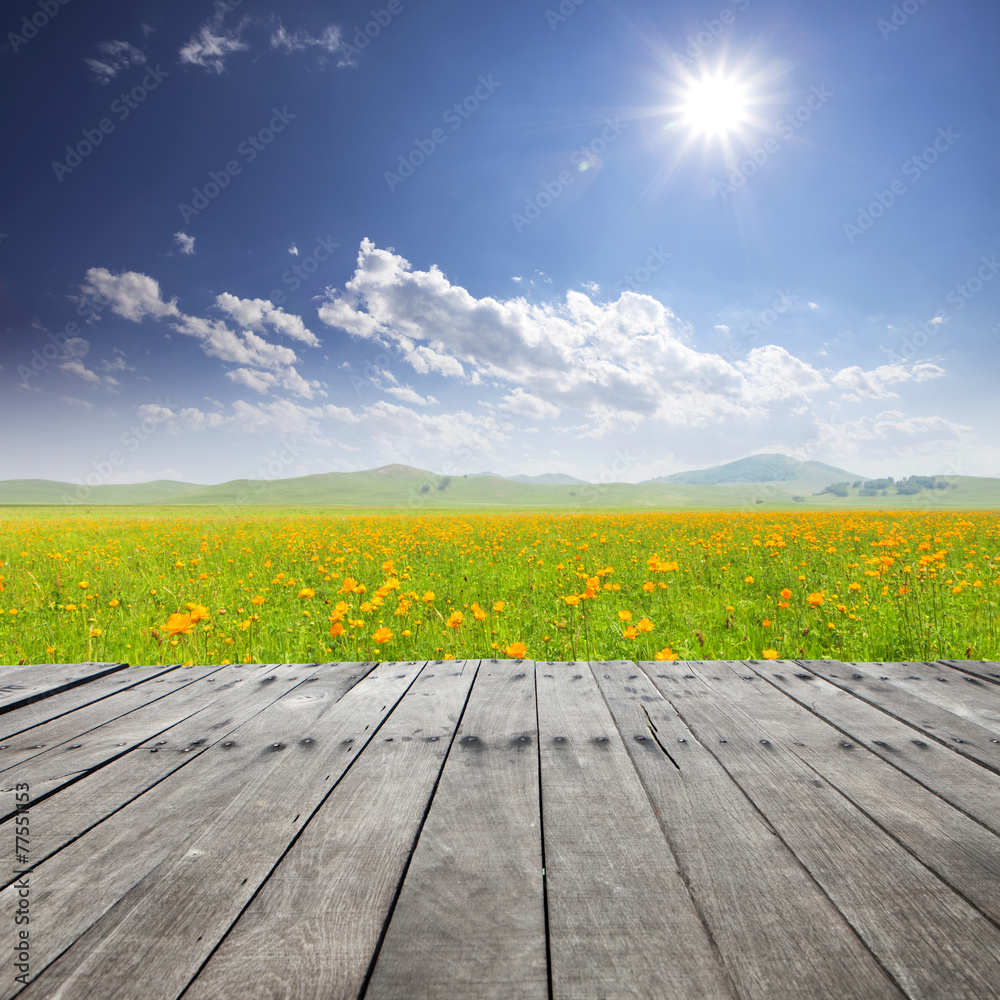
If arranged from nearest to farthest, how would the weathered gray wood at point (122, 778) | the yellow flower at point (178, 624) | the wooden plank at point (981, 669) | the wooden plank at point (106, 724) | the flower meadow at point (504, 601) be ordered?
the weathered gray wood at point (122, 778), the wooden plank at point (106, 724), the wooden plank at point (981, 669), the yellow flower at point (178, 624), the flower meadow at point (504, 601)

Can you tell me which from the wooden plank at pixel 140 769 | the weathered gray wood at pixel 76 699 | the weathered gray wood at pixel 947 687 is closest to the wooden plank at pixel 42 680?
the weathered gray wood at pixel 76 699

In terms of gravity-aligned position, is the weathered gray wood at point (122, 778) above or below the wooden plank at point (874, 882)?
below

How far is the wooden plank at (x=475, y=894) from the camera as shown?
98 centimetres

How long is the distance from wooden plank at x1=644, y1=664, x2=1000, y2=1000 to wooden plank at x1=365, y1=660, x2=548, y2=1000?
2.26 feet

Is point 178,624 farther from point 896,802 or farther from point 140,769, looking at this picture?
point 896,802

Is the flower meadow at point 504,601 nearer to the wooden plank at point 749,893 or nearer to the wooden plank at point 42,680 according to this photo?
the wooden plank at point 42,680

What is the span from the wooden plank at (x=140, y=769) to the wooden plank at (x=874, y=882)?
6.50 ft

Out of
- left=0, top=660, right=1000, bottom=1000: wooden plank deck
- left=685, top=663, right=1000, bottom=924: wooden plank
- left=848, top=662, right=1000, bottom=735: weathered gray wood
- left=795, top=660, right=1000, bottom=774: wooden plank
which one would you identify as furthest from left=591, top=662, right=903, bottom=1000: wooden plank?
left=848, top=662, right=1000, bottom=735: weathered gray wood

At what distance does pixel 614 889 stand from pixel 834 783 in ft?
3.22

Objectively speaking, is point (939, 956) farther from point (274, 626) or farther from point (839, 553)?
point (839, 553)

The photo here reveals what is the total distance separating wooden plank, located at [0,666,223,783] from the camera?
1947 millimetres

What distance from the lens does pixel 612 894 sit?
120 centimetres

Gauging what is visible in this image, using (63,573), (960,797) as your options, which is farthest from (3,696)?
(63,573)

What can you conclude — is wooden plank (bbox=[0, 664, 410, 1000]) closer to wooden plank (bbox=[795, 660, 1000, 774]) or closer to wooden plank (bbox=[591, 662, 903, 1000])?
wooden plank (bbox=[591, 662, 903, 1000])
